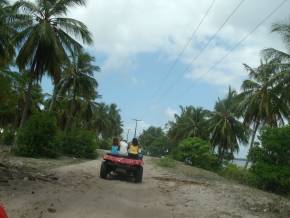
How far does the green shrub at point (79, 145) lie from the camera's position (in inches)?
1612

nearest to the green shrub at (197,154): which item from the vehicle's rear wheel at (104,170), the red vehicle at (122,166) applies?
the red vehicle at (122,166)

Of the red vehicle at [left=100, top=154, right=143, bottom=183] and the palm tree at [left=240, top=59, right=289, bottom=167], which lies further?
the palm tree at [left=240, top=59, right=289, bottom=167]

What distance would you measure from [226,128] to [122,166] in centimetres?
→ 4275

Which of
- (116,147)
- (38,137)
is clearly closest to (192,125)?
(38,137)

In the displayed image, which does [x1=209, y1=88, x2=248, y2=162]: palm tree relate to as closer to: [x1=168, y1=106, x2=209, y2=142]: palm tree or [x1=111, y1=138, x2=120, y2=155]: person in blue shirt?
[x1=168, y1=106, x2=209, y2=142]: palm tree

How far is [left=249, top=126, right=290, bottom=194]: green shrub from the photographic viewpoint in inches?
982

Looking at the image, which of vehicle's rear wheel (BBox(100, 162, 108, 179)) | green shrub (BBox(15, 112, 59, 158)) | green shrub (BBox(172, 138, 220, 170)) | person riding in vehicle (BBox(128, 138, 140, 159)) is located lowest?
vehicle's rear wheel (BBox(100, 162, 108, 179))

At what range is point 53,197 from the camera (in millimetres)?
12000

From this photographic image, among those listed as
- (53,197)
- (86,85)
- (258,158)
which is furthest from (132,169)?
(86,85)

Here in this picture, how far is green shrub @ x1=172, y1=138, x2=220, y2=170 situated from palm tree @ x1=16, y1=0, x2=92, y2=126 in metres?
23.9

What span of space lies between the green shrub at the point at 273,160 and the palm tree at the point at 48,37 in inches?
496

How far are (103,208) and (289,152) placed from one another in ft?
54.8

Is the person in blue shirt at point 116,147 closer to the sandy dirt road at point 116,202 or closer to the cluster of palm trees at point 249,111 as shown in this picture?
the sandy dirt road at point 116,202

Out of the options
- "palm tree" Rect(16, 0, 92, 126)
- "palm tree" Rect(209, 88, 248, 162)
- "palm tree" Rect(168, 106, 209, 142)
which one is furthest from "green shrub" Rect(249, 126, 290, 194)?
"palm tree" Rect(168, 106, 209, 142)
